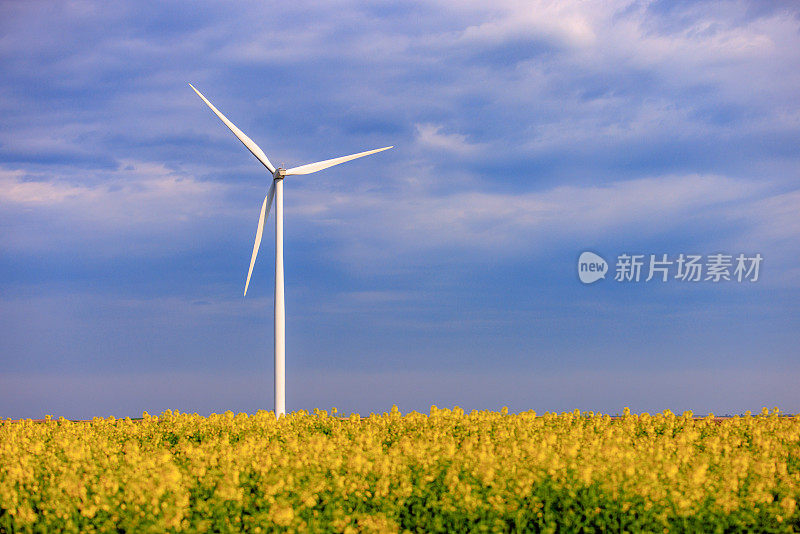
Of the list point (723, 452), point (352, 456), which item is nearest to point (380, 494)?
point (352, 456)

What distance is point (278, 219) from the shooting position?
17.9 m

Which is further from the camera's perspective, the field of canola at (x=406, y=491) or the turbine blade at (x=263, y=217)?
the turbine blade at (x=263, y=217)

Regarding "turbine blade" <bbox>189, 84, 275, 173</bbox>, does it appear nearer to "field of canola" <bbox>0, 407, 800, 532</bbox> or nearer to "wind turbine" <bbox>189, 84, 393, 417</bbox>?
"wind turbine" <bbox>189, 84, 393, 417</bbox>

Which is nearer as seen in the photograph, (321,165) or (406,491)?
(406,491)

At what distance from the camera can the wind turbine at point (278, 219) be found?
17.1m

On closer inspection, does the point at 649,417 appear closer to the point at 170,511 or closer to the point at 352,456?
the point at 352,456

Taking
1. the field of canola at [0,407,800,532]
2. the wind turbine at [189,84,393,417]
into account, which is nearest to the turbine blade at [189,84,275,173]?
the wind turbine at [189,84,393,417]

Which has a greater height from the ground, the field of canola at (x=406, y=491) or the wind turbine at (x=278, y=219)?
the wind turbine at (x=278, y=219)

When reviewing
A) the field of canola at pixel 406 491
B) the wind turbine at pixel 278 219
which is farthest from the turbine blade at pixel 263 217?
the field of canola at pixel 406 491

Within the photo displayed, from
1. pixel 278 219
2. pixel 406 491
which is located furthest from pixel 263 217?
pixel 406 491

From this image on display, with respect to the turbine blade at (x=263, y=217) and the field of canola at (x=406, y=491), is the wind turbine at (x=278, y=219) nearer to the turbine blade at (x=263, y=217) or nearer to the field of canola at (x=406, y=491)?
the turbine blade at (x=263, y=217)

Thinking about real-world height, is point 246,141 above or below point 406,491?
above

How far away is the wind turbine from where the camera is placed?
17.1 meters

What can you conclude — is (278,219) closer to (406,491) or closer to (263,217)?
(263,217)
